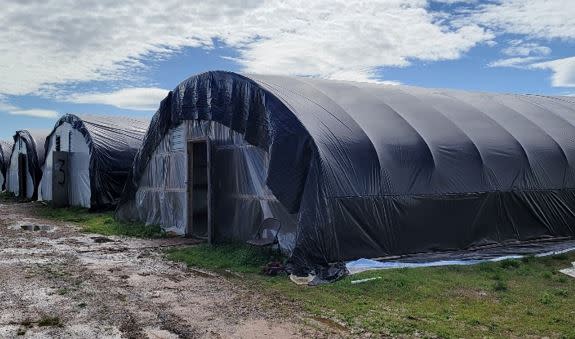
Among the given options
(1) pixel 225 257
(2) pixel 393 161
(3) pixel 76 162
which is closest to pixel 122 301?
Result: (1) pixel 225 257

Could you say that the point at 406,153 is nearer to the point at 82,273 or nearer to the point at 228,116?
the point at 228,116

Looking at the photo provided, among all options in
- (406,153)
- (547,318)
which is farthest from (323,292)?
(406,153)

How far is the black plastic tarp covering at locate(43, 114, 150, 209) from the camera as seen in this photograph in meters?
20.0

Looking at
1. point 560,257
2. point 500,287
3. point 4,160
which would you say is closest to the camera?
point 500,287

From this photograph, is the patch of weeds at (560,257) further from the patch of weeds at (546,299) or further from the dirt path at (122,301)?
the dirt path at (122,301)

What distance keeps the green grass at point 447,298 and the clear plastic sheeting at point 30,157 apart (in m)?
18.6

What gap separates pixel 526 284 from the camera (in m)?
8.11

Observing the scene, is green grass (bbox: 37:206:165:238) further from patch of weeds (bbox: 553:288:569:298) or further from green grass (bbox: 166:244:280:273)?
patch of weeds (bbox: 553:288:569:298)

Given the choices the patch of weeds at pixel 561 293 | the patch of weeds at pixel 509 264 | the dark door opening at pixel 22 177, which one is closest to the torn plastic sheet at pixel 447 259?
the patch of weeds at pixel 509 264

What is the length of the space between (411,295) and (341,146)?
3353mm

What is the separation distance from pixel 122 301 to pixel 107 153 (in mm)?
13921

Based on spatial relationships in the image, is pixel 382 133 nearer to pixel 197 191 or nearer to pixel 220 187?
pixel 220 187

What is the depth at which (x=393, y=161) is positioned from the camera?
10320mm

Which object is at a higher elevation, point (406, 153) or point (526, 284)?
point (406, 153)
